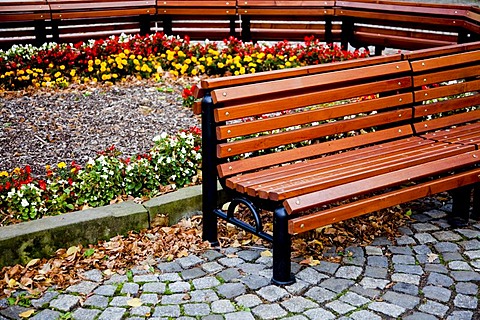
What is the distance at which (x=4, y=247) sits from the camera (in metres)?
4.59

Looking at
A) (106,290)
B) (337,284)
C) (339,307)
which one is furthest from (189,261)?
(339,307)

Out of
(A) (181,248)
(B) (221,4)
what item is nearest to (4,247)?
(A) (181,248)

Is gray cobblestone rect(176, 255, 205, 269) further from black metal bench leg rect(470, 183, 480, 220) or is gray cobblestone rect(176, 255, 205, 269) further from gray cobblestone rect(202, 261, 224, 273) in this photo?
black metal bench leg rect(470, 183, 480, 220)

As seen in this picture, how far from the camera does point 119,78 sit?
809 cm

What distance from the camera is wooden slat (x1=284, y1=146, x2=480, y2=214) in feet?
14.3

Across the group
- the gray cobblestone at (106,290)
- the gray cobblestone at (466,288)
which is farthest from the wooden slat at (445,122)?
the gray cobblestone at (106,290)

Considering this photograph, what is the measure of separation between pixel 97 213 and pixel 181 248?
60 cm

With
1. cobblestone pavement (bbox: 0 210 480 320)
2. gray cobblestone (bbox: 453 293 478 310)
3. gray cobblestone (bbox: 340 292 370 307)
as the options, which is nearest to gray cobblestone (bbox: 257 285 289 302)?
cobblestone pavement (bbox: 0 210 480 320)

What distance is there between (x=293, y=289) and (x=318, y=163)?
966 millimetres

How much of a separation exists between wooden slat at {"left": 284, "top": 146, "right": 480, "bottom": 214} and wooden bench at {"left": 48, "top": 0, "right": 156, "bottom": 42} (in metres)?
5.44

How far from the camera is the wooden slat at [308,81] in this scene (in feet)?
15.5

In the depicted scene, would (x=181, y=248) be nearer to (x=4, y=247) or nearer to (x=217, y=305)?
(x=217, y=305)

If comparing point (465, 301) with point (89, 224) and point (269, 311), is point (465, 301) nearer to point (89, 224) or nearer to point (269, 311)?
point (269, 311)

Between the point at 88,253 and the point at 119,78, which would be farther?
the point at 119,78
